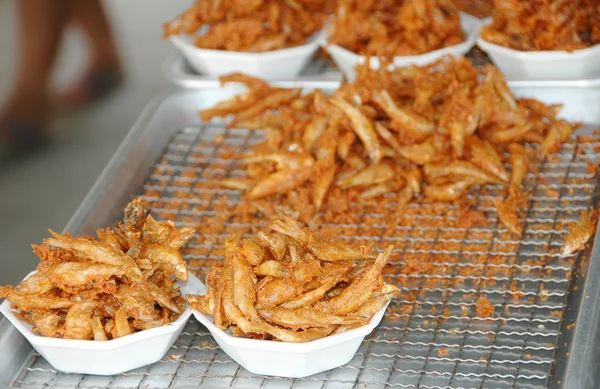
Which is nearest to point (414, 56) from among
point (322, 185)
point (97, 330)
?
point (322, 185)

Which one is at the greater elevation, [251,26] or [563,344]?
[251,26]

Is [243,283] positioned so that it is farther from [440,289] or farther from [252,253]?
[440,289]

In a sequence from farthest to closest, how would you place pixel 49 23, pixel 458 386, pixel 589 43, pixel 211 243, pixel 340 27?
pixel 49 23
pixel 340 27
pixel 589 43
pixel 211 243
pixel 458 386

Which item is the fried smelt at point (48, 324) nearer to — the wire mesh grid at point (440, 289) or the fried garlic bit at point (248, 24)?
the wire mesh grid at point (440, 289)

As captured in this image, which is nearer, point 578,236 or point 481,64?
point 578,236

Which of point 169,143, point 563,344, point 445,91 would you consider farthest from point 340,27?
point 563,344

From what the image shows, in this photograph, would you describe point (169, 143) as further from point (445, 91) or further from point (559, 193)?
point (559, 193)
